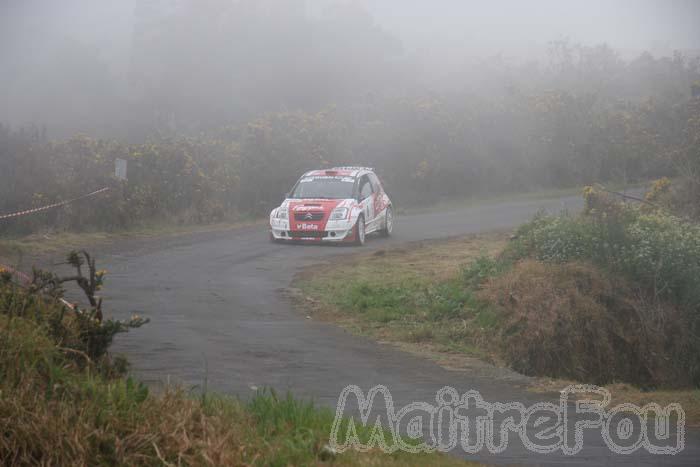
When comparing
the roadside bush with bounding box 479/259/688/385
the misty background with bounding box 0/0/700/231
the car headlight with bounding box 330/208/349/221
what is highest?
the misty background with bounding box 0/0/700/231

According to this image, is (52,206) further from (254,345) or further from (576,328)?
(576,328)

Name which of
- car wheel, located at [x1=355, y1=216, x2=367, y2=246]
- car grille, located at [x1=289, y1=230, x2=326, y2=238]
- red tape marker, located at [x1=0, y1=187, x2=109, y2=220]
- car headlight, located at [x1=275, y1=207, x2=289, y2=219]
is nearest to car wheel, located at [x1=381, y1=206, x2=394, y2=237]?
car wheel, located at [x1=355, y1=216, x2=367, y2=246]

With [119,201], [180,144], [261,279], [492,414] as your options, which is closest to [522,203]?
[180,144]

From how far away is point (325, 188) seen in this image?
22578 mm

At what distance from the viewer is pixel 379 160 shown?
3550 centimetres

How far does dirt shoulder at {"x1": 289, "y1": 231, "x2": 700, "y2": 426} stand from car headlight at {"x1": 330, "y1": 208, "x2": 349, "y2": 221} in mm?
2666

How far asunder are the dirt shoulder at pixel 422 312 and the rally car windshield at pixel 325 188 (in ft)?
12.3

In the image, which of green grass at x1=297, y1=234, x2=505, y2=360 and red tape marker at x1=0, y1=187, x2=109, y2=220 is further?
red tape marker at x1=0, y1=187, x2=109, y2=220

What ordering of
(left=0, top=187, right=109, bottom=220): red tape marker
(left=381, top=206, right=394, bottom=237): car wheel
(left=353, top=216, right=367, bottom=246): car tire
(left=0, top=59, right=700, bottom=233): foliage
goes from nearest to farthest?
(left=0, top=187, right=109, bottom=220): red tape marker, (left=353, top=216, right=367, bottom=246): car tire, (left=381, top=206, right=394, bottom=237): car wheel, (left=0, top=59, right=700, bottom=233): foliage

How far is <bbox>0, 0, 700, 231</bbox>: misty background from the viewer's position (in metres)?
26.3

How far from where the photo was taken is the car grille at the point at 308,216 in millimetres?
21422

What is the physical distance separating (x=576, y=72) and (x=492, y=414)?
50.3 metres

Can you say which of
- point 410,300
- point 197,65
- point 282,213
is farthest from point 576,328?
point 197,65

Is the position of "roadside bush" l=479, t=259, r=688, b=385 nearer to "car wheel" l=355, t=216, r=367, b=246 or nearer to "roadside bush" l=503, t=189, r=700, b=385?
"roadside bush" l=503, t=189, r=700, b=385
